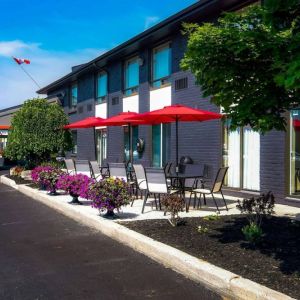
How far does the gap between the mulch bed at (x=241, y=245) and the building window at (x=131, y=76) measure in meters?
11.2

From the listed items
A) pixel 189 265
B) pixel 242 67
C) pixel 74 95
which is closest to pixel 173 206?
pixel 189 265

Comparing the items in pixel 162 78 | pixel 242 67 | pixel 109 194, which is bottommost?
pixel 109 194

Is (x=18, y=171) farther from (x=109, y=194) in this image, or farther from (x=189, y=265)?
(x=189, y=265)

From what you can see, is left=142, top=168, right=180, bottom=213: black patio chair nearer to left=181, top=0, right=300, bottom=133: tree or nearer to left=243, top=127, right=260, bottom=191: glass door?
left=243, top=127, right=260, bottom=191: glass door

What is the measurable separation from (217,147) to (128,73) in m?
7.83

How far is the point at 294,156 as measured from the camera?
36.7 feet

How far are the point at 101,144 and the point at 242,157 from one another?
1186cm

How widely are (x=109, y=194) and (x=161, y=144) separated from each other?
8.61 m

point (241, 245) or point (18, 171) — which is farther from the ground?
point (18, 171)

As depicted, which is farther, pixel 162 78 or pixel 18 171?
pixel 18 171

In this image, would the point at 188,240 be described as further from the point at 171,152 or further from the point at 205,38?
the point at 171,152

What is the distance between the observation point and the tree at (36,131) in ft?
65.2

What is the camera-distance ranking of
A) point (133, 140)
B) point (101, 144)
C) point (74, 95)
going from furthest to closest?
point (74, 95) → point (101, 144) → point (133, 140)

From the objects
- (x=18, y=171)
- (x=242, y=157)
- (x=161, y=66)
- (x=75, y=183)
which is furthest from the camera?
(x=18, y=171)
